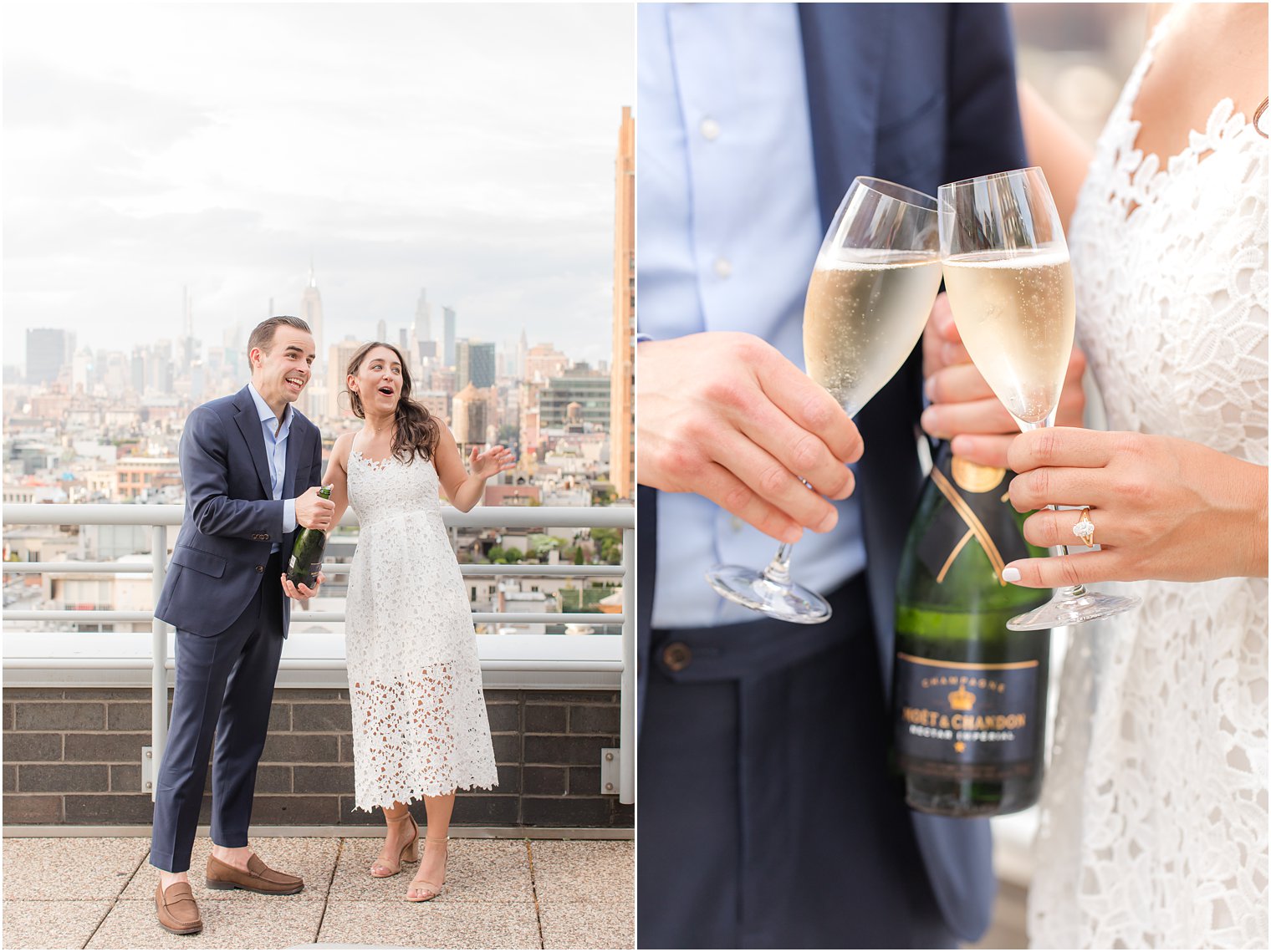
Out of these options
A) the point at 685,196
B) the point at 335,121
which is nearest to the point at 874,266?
the point at 685,196

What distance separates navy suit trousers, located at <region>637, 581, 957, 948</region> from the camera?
153 cm

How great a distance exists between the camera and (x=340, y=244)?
1869 mm

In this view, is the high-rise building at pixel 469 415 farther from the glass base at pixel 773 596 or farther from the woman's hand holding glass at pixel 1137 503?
the woman's hand holding glass at pixel 1137 503

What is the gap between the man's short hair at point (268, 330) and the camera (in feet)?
5.85

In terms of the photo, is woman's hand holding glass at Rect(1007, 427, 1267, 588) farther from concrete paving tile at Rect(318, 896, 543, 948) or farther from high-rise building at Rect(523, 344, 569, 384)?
concrete paving tile at Rect(318, 896, 543, 948)

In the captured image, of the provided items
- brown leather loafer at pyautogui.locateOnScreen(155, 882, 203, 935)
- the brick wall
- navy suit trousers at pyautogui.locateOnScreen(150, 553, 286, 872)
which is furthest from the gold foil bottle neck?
brown leather loafer at pyautogui.locateOnScreen(155, 882, 203, 935)

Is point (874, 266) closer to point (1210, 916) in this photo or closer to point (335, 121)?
point (1210, 916)

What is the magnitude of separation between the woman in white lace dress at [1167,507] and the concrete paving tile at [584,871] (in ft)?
2.71

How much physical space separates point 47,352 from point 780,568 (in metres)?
1.51

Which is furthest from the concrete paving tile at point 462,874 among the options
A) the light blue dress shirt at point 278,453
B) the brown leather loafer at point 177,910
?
the light blue dress shirt at point 278,453

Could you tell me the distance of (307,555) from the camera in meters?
1.76

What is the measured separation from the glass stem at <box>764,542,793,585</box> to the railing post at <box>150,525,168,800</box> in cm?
122

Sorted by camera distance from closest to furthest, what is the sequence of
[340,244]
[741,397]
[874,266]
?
[874,266] < [741,397] < [340,244]

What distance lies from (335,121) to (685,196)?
84cm
